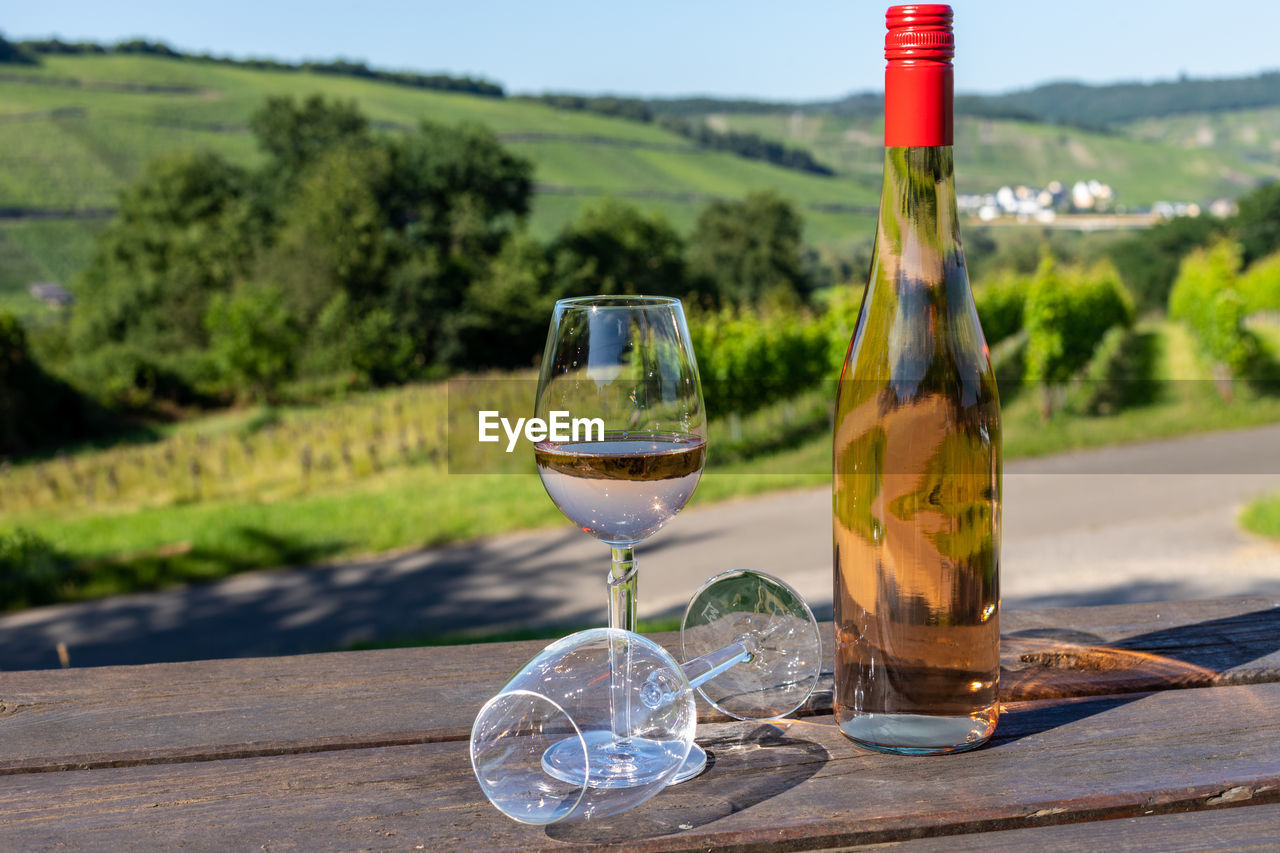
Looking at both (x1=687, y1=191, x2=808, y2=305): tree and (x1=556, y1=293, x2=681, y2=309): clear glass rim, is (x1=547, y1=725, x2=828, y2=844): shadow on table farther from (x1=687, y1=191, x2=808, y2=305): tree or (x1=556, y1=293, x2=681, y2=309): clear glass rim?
(x1=687, y1=191, x2=808, y2=305): tree

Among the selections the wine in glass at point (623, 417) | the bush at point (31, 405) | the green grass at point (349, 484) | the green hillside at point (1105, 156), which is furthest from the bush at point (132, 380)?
the green hillside at point (1105, 156)

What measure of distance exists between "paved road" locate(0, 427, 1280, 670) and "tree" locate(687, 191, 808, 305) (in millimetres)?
37127

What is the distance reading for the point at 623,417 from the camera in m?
1.08

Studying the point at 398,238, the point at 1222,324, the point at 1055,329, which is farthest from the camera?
the point at 398,238

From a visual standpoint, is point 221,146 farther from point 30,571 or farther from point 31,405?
point 30,571

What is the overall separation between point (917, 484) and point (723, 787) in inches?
14.5

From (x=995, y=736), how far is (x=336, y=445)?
15.3 metres

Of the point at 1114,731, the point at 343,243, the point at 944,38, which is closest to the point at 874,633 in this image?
the point at 1114,731

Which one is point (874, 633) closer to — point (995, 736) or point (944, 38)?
point (995, 736)

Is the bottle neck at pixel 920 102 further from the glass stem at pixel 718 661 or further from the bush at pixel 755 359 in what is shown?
Answer: the bush at pixel 755 359

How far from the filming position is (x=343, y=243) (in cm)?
3706

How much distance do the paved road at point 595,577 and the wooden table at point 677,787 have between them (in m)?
5.60

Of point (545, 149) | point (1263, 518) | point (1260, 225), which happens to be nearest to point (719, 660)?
point (1263, 518)

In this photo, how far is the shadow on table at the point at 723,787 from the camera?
3.11 feet
